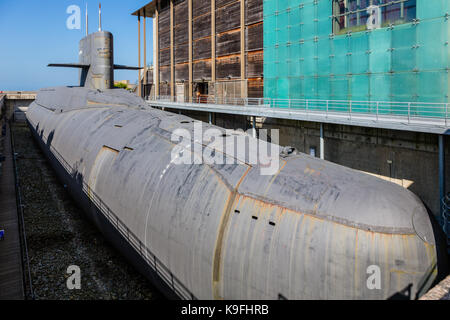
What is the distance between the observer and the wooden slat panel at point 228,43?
3092cm

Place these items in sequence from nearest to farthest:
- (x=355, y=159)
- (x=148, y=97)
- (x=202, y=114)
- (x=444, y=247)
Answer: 1. (x=444, y=247)
2. (x=355, y=159)
3. (x=202, y=114)
4. (x=148, y=97)

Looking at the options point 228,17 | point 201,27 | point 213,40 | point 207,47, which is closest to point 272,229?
point 228,17

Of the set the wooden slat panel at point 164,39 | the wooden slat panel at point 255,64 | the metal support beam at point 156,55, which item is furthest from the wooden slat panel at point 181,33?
the wooden slat panel at point 255,64

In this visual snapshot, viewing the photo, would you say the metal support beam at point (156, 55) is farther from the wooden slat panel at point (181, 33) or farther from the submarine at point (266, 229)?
the submarine at point (266, 229)

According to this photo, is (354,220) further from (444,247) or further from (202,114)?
(202,114)

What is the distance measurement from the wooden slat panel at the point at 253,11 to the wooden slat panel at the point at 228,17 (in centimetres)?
129

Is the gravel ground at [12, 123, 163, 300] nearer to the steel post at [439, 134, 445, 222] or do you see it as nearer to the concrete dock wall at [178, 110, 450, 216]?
the steel post at [439, 134, 445, 222]

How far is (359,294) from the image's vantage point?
21.1 feet

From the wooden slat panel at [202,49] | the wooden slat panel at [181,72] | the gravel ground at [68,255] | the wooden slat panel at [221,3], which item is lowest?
the gravel ground at [68,255]

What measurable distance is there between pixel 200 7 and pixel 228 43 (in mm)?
6893

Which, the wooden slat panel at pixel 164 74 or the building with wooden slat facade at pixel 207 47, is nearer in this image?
the building with wooden slat facade at pixel 207 47

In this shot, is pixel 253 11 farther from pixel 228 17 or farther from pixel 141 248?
pixel 141 248
